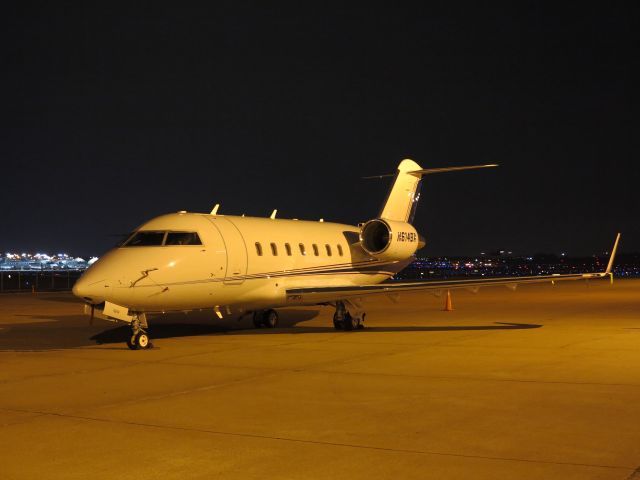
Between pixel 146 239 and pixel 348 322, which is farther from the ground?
pixel 146 239

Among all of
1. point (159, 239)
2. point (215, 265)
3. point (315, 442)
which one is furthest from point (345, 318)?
point (315, 442)

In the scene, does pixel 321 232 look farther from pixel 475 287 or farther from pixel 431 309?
pixel 431 309

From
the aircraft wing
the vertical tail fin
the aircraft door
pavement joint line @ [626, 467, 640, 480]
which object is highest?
the vertical tail fin

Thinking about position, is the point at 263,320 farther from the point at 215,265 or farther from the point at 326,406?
the point at 326,406

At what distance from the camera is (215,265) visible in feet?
52.7

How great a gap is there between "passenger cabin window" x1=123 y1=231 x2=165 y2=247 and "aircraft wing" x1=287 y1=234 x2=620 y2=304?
3.63 metres

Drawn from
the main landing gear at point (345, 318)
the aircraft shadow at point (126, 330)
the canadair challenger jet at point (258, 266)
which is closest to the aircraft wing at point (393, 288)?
the canadair challenger jet at point (258, 266)

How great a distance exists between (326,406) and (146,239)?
808 centimetres

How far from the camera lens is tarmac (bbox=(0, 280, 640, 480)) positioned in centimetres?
615

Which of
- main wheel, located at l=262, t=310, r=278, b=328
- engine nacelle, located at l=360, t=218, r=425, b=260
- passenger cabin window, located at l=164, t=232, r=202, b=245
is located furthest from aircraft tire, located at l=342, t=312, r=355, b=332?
passenger cabin window, located at l=164, t=232, r=202, b=245

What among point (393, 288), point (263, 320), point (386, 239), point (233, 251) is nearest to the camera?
point (233, 251)

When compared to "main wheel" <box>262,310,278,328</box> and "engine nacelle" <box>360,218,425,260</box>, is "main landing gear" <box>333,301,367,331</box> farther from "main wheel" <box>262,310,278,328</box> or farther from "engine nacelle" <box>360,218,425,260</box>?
"engine nacelle" <box>360,218,425,260</box>

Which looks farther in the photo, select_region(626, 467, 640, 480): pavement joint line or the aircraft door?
the aircraft door

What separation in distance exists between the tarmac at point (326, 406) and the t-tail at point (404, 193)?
614cm
